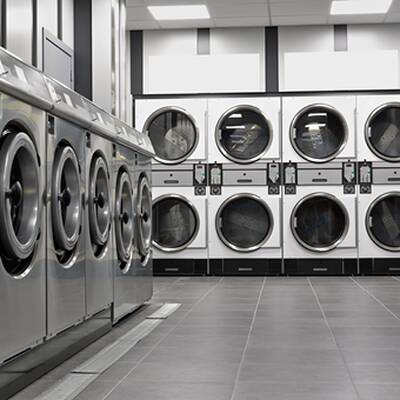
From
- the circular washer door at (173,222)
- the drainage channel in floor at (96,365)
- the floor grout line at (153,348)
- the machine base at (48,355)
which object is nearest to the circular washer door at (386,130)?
the circular washer door at (173,222)

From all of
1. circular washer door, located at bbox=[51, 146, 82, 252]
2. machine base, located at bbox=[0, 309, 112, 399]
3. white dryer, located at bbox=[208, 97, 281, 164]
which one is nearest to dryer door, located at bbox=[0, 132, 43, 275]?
circular washer door, located at bbox=[51, 146, 82, 252]

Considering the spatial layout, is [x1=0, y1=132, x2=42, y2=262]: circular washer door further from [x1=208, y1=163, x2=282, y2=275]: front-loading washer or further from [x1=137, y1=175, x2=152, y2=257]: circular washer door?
[x1=208, y1=163, x2=282, y2=275]: front-loading washer

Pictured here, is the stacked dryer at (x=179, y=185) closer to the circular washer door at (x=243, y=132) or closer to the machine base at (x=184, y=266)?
the machine base at (x=184, y=266)

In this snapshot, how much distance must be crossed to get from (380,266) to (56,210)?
17.7 feet

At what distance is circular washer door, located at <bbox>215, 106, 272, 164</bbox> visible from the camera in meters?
8.01

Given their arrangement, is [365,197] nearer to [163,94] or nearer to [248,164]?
[248,164]

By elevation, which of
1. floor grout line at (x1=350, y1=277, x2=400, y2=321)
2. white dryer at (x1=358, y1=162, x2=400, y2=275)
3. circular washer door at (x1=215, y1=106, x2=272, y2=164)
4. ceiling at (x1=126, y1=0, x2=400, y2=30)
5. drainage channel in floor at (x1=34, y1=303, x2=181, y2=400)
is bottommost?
drainage channel in floor at (x1=34, y1=303, x2=181, y2=400)

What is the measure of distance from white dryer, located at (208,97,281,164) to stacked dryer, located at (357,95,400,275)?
90cm

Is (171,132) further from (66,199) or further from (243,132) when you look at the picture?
(66,199)

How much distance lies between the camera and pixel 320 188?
786cm

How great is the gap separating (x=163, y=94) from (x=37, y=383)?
5.56 m

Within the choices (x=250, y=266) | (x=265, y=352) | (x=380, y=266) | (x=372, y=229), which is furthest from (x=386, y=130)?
(x=265, y=352)

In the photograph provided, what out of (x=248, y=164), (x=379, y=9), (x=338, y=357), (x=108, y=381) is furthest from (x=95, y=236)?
(x=379, y=9)

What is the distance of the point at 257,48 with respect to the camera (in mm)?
8602
